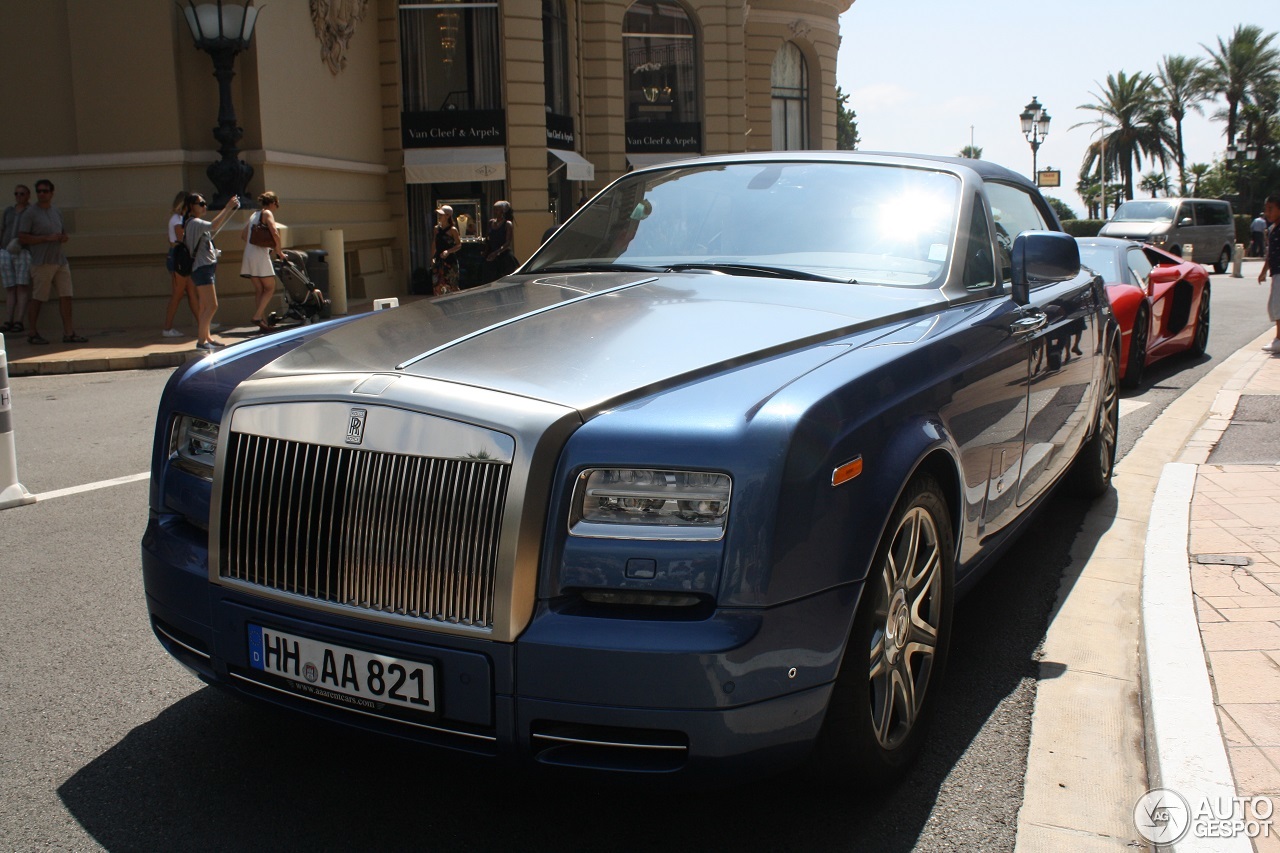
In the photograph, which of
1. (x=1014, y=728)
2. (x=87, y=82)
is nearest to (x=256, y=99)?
(x=87, y=82)

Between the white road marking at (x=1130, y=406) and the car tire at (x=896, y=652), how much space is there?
646 centimetres

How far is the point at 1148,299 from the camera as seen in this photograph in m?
10.8

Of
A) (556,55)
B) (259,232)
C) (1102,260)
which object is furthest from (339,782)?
(556,55)

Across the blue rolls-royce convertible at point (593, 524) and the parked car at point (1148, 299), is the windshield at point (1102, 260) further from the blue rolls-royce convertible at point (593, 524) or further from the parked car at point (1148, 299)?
the blue rolls-royce convertible at point (593, 524)

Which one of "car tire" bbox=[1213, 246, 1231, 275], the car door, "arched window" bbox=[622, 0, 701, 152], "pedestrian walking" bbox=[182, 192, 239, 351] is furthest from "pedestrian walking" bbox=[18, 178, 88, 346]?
"car tire" bbox=[1213, 246, 1231, 275]

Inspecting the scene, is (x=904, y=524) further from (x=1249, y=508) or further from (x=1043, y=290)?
(x=1249, y=508)

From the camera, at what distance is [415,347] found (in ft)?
10.2

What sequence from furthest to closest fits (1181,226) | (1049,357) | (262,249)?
1. (1181,226)
2. (262,249)
3. (1049,357)

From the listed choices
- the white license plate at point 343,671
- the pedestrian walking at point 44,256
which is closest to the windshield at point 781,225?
the white license plate at point 343,671

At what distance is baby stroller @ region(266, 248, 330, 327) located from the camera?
54.4 ft

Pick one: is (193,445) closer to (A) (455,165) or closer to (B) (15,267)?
(B) (15,267)

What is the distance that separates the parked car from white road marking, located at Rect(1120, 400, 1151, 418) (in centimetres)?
44

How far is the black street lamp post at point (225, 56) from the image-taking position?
1691 cm

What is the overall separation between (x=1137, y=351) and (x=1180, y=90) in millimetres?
75079
